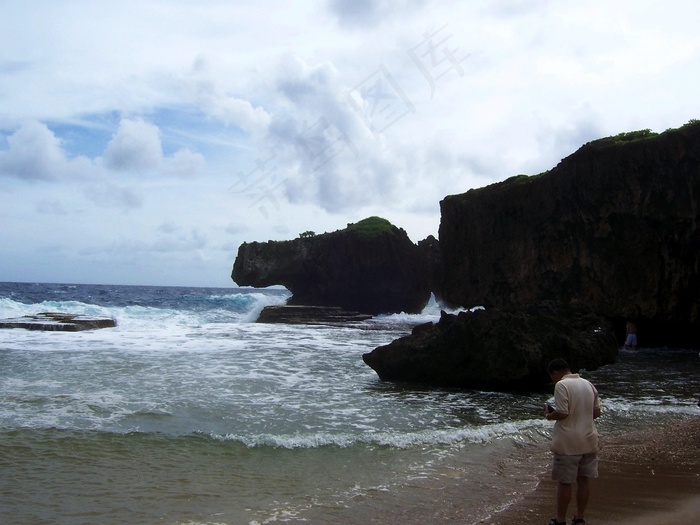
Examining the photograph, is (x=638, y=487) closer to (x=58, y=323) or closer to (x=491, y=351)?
(x=491, y=351)

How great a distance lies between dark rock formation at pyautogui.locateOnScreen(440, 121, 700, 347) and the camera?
2141 cm

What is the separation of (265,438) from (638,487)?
4625 mm

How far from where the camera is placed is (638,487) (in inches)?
249

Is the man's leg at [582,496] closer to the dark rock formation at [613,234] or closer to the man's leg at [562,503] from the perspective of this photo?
the man's leg at [562,503]

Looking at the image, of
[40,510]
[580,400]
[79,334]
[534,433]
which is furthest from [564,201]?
[40,510]

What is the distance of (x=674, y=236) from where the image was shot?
21.7m

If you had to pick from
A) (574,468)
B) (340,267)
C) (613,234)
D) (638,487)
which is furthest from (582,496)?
(340,267)

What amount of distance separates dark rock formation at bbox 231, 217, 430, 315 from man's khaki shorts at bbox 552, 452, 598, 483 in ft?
149

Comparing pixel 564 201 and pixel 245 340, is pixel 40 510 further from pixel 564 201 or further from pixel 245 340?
pixel 564 201

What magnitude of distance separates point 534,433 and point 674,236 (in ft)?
52.3

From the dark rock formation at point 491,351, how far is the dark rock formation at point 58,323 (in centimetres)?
1600

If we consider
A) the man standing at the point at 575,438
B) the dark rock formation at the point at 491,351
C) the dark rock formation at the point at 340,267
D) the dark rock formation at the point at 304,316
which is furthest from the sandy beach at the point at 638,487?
the dark rock formation at the point at 340,267

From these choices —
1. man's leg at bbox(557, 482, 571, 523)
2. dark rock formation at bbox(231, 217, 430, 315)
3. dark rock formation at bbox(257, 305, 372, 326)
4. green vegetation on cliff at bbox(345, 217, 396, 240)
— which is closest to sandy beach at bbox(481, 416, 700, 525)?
man's leg at bbox(557, 482, 571, 523)

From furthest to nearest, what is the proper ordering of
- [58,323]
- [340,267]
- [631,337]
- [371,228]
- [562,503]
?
1. [371,228]
2. [340,267]
3. [58,323]
4. [631,337]
5. [562,503]
